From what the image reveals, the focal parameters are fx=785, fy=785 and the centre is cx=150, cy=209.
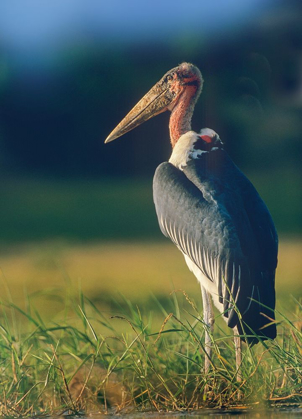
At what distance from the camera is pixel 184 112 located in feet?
17.1

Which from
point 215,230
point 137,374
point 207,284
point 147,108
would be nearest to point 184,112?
point 147,108

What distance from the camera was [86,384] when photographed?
436 centimetres

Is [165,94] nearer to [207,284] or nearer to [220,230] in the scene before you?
[220,230]

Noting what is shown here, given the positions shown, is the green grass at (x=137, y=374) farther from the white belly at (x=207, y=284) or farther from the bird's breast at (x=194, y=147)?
the bird's breast at (x=194, y=147)

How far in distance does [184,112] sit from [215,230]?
957mm

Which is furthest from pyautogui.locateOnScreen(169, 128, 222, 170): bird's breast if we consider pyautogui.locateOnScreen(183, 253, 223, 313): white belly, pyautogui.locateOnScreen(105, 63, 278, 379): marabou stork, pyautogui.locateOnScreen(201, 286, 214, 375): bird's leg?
pyautogui.locateOnScreen(201, 286, 214, 375): bird's leg

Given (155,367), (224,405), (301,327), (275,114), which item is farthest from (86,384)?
(275,114)

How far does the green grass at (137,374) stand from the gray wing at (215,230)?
29 centimetres

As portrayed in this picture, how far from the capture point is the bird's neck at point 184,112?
522cm

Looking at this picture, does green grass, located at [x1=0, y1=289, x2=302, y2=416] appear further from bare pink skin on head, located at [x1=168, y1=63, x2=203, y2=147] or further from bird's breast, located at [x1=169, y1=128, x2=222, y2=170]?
bare pink skin on head, located at [x1=168, y1=63, x2=203, y2=147]

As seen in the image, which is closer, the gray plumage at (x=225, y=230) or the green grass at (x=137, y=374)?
the green grass at (x=137, y=374)

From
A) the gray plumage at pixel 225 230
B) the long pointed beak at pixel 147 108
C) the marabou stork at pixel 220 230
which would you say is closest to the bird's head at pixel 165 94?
the long pointed beak at pixel 147 108

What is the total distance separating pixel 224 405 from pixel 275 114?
7.10 ft

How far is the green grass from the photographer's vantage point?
14.1 feet
